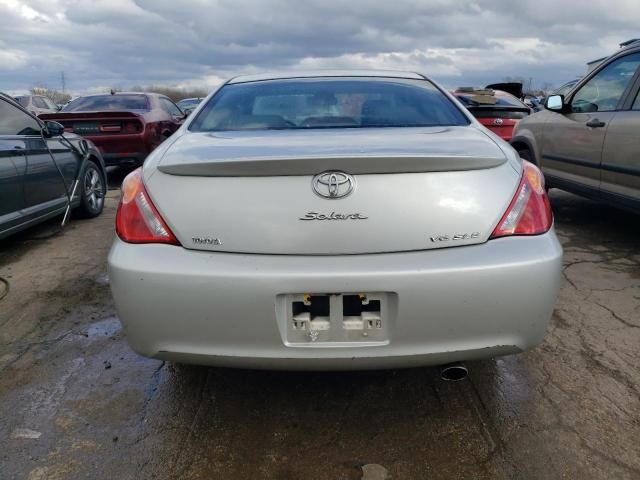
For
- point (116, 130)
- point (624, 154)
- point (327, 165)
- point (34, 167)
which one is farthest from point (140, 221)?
point (116, 130)

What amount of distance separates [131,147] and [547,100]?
17.9 feet

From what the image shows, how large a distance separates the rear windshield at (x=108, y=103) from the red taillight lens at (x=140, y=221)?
6881 millimetres

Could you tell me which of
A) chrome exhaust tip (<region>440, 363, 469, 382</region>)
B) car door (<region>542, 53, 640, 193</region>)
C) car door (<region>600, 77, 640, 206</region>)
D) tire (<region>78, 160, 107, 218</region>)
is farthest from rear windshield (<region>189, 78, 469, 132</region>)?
tire (<region>78, 160, 107, 218</region>)

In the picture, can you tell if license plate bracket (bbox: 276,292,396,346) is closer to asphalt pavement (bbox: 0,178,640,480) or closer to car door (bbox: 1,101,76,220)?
asphalt pavement (bbox: 0,178,640,480)

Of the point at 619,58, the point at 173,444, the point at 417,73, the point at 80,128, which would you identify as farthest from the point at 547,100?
the point at 80,128

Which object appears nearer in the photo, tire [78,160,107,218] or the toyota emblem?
the toyota emblem

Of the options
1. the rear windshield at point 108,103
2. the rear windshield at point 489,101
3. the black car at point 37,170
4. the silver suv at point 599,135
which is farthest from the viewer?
the rear windshield at point 108,103

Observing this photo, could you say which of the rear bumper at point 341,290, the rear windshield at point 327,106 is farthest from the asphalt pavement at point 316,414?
the rear windshield at point 327,106

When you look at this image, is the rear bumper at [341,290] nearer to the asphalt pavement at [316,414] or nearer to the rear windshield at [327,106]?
the asphalt pavement at [316,414]

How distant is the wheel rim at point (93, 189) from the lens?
566 cm

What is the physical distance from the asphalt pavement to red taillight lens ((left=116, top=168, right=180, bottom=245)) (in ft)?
1.02

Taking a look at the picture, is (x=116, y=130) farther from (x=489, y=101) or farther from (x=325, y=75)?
(x=489, y=101)

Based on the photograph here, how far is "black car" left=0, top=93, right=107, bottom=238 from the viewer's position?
4125mm

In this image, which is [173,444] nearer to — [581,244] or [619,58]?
[581,244]
